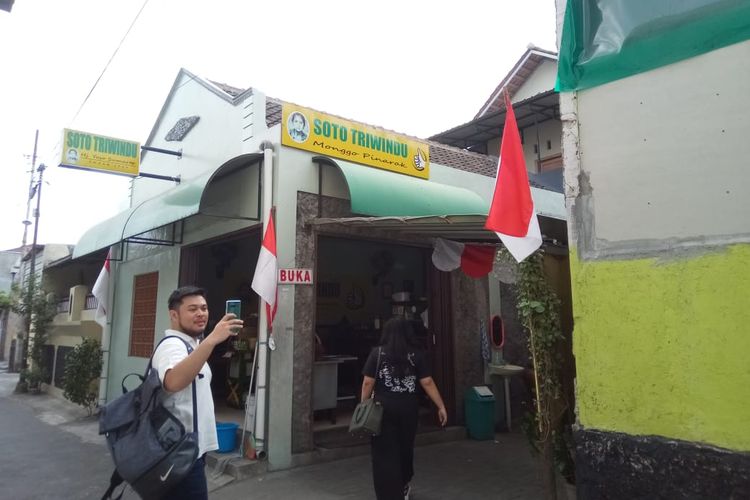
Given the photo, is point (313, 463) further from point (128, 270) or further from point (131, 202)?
point (131, 202)

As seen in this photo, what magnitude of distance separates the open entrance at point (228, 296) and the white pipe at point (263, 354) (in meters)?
0.84

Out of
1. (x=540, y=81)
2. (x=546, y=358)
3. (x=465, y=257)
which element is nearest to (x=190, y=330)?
(x=546, y=358)

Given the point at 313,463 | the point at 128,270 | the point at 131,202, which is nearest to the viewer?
the point at 313,463

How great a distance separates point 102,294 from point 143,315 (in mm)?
1327

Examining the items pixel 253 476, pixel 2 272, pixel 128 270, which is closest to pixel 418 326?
pixel 253 476

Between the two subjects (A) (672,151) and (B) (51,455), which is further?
(B) (51,455)

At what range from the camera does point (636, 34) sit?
340 cm

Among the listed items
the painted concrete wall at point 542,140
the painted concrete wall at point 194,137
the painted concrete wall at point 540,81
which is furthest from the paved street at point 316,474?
the painted concrete wall at point 540,81

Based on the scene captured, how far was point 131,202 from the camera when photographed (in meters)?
11.5

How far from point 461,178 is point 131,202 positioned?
756 cm

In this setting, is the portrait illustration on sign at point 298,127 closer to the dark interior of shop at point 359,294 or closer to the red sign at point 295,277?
the red sign at point 295,277

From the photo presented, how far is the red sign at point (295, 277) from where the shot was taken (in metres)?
6.25

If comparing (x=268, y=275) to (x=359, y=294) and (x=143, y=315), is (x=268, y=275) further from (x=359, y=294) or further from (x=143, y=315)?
(x=359, y=294)

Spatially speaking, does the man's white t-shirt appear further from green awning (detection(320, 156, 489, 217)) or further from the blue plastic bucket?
the blue plastic bucket
